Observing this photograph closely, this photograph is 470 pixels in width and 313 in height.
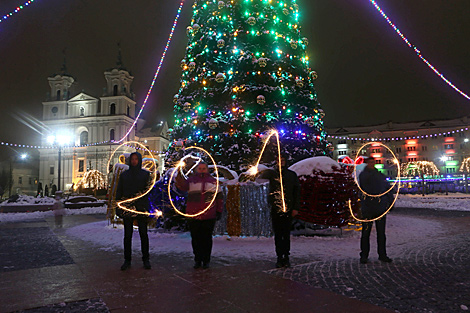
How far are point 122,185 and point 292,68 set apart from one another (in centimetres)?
738

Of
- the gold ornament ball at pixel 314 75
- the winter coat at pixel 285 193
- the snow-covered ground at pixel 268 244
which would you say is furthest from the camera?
the gold ornament ball at pixel 314 75

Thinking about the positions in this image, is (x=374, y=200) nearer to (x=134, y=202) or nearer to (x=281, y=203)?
(x=281, y=203)

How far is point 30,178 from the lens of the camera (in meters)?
77.9

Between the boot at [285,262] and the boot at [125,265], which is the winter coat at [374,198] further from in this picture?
the boot at [125,265]

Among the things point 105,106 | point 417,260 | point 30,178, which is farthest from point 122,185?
point 30,178

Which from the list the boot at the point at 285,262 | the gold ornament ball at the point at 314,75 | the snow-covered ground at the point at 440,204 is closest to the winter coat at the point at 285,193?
the boot at the point at 285,262

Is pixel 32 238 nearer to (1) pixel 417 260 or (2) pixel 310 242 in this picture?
(2) pixel 310 242

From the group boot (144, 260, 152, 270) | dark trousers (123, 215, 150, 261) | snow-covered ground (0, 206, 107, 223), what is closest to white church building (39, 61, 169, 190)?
snow-covered ground (0, 206, 107, 223)

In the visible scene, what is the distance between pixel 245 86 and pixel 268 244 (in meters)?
5.07

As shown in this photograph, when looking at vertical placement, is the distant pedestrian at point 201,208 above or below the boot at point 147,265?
above

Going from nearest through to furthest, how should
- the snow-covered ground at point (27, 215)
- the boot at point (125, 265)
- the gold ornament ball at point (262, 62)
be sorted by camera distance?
the boot at point (125, 265) < the gold ornament ball at point (262, 62) < the snow-covered ground at point (27, 215)

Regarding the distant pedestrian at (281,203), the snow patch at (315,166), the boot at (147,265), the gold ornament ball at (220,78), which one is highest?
the gold ornament ball at (220,78)

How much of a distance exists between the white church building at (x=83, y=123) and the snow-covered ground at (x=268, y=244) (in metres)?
58.3

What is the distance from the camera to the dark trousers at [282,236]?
5.52 m
